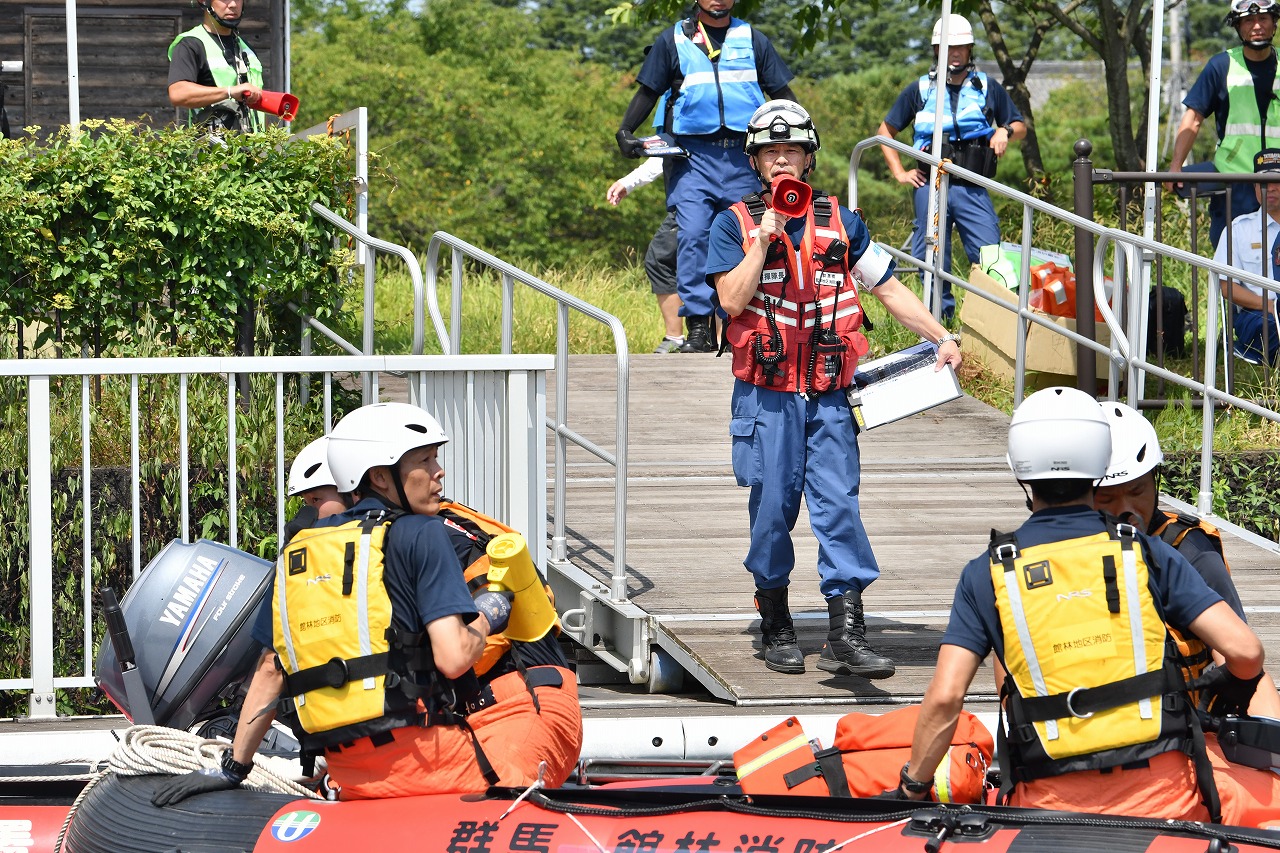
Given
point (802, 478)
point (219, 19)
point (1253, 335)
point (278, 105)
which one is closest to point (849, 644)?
point (802, 478)

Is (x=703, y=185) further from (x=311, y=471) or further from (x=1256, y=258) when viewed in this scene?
(x=311, y=471)

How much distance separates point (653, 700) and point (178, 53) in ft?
14.6

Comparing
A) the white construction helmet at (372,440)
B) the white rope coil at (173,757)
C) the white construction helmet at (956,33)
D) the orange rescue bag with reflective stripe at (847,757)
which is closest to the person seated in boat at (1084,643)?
the orange rescue bag with reflective stripe at (847,757)

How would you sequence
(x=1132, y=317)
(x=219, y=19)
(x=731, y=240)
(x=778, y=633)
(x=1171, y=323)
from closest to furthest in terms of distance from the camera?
(x=731, y=240) → (x=778, y=633) → (x=1132, y=317) → (x=219, y=19) → (x=1171, y=323)

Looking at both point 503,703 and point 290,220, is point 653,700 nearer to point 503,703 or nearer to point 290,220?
point 503,703

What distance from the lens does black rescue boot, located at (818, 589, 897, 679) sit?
Answer: 585cm

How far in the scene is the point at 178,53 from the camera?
8.78 metres

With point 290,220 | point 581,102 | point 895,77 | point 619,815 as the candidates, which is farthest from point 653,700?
point 895,77

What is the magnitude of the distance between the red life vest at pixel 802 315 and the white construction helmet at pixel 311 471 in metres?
1.54

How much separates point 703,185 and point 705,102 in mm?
435

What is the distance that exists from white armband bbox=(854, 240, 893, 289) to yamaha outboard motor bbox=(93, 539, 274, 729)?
230 cm

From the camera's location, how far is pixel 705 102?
9320 mm

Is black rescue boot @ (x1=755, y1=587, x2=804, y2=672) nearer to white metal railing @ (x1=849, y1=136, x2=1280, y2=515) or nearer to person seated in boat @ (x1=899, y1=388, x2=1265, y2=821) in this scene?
person seated in boat @ (x1=899, y1=388, x2=1265, y2=821)

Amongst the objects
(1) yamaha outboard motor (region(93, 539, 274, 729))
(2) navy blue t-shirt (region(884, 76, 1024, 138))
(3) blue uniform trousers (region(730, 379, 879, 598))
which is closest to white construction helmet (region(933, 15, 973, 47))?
(2) navy blue t-shirt (region(884, 76, 1024, 138))
